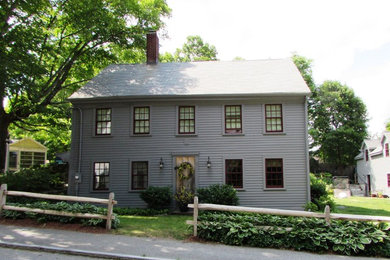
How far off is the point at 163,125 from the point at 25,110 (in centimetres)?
824

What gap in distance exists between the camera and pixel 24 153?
90.2 feet

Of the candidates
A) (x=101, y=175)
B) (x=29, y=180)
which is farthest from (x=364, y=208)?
(x=29, y=180)

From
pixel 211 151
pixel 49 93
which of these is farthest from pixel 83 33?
pixel 211 151

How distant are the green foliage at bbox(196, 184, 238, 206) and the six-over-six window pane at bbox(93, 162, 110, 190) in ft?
16.3

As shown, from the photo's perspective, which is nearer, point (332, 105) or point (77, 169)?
point (77, 169)

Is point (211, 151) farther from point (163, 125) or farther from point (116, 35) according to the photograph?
point (116, 35)

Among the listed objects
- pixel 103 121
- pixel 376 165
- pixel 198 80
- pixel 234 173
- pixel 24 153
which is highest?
pixel 198 80

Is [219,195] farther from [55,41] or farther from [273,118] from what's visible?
[55,41]

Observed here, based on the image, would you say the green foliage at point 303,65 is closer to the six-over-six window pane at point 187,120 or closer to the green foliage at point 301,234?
the six-over-six window pane at point 187,120

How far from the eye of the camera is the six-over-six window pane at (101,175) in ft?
52.0

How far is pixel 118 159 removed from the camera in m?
15.8

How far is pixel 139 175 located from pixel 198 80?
6049 millimetres

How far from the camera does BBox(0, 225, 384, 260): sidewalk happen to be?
290 inches

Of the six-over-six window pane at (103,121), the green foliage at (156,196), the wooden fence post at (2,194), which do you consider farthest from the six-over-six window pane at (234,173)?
the wooden fence post at (2,194)
